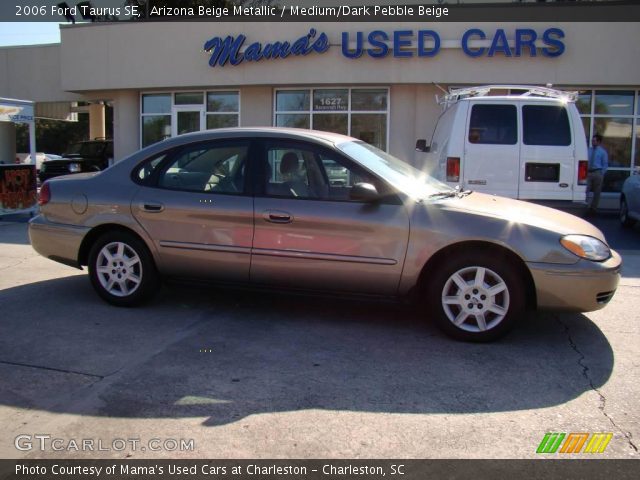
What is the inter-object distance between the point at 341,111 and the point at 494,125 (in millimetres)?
7542

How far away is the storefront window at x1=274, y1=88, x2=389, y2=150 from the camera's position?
15.8 metres

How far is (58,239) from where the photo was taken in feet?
18.9

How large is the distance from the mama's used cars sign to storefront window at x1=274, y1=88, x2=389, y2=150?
111 cm

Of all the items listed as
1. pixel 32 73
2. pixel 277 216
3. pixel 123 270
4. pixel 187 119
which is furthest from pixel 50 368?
pixel 32 73

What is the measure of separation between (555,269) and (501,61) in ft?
37.1

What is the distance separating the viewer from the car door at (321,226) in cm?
487

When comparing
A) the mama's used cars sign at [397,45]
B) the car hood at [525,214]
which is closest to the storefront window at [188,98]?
the mama's used cars sign at [397,45]

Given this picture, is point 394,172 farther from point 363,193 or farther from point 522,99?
point 522,99

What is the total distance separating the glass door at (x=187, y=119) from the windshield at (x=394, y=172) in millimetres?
12291

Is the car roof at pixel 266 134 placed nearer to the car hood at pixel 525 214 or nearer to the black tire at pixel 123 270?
the black tire at pixel 123 270

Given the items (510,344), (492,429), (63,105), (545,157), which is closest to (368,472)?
(492,429)

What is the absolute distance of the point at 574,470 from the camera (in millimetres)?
3049

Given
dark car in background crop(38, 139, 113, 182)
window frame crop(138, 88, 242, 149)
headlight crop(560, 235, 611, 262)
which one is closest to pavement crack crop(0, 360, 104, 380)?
headlight crop(560, 235, 611, 262)

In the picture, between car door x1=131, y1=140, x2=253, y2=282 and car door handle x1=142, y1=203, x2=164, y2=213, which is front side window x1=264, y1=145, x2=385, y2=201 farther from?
car door handle x1=142, y1=203, x2=164, y2=213
